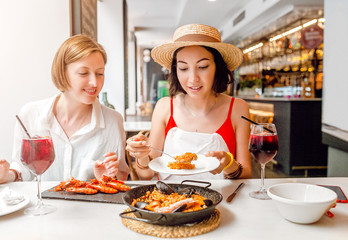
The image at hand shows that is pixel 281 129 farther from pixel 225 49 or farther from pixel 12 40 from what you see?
pixel 12 40

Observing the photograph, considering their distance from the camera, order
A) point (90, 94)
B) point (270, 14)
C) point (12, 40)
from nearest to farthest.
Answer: point (90, 94) → point (12, 40) → point (270, 14)

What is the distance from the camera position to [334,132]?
3221 millimetres

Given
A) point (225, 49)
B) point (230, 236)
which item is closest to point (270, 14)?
point (225, 49)

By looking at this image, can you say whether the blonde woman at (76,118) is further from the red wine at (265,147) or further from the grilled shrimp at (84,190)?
the red wine at (265,147)

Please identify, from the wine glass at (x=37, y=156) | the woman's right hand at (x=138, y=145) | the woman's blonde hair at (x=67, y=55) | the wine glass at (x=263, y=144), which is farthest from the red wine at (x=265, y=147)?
the woman's blonde hair at (x=67, y=55)

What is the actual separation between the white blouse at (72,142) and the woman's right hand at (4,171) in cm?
29

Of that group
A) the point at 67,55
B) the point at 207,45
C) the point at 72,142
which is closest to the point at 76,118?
the point at 72,142

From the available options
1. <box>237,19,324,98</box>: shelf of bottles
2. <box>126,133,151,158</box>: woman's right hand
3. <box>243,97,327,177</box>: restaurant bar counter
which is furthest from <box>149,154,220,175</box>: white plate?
<box>237,19,324,98</box>: shelf of bottles

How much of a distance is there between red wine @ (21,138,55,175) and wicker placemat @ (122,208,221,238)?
390 mm

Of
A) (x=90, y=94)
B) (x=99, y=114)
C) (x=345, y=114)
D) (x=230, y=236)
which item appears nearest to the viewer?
(x=230, y=236)

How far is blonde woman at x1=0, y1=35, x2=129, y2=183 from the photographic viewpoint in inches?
70.1

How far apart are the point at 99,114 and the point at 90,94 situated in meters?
0.18

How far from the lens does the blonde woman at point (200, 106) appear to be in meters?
1.86

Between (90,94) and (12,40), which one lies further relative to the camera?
(12,40)
